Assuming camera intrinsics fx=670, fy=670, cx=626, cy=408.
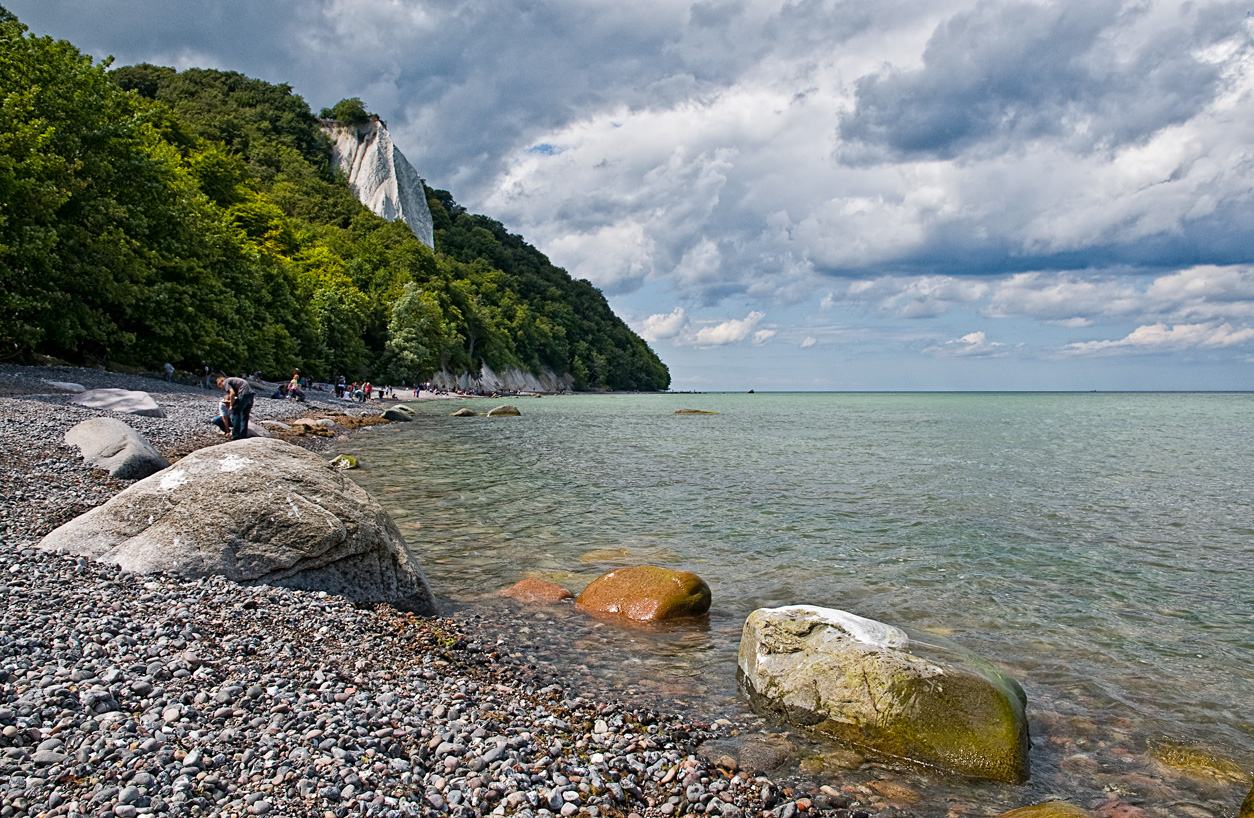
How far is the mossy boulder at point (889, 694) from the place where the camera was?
19.0ft

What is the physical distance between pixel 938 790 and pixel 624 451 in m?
27.0

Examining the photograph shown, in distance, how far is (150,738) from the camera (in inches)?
171

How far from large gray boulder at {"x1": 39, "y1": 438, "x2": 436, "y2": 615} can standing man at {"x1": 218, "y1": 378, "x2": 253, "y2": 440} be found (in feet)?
38.9

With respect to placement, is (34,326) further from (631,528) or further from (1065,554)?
(1065,554)

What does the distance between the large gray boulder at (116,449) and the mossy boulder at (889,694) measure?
13.5 m

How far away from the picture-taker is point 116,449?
1441cm

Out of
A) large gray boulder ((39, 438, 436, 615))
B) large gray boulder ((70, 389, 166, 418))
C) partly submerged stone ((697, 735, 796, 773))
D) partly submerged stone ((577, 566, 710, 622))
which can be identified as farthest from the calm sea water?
large gray boulder ((70, 389, 166, 418))

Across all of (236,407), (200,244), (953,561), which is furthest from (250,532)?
(200,244)

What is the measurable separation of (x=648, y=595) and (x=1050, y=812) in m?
5.48

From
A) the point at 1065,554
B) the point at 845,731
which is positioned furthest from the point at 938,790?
the point at 1065,554

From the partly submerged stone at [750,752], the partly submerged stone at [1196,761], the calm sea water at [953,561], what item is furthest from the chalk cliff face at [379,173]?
the partly submerged stone at [1196,761]

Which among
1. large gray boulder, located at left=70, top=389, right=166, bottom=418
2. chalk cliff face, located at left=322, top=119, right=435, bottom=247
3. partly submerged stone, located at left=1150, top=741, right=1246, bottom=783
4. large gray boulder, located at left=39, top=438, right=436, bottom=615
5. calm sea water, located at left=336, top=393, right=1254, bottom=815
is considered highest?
chalk cliff face, located at left=322, top=119, right=435, bottom=247

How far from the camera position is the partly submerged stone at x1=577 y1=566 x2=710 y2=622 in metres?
9.41

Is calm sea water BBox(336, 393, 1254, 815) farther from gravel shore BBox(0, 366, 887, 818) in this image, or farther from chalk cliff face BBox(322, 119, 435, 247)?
chalk cliff face BBox(322, 119, 435, 247)
